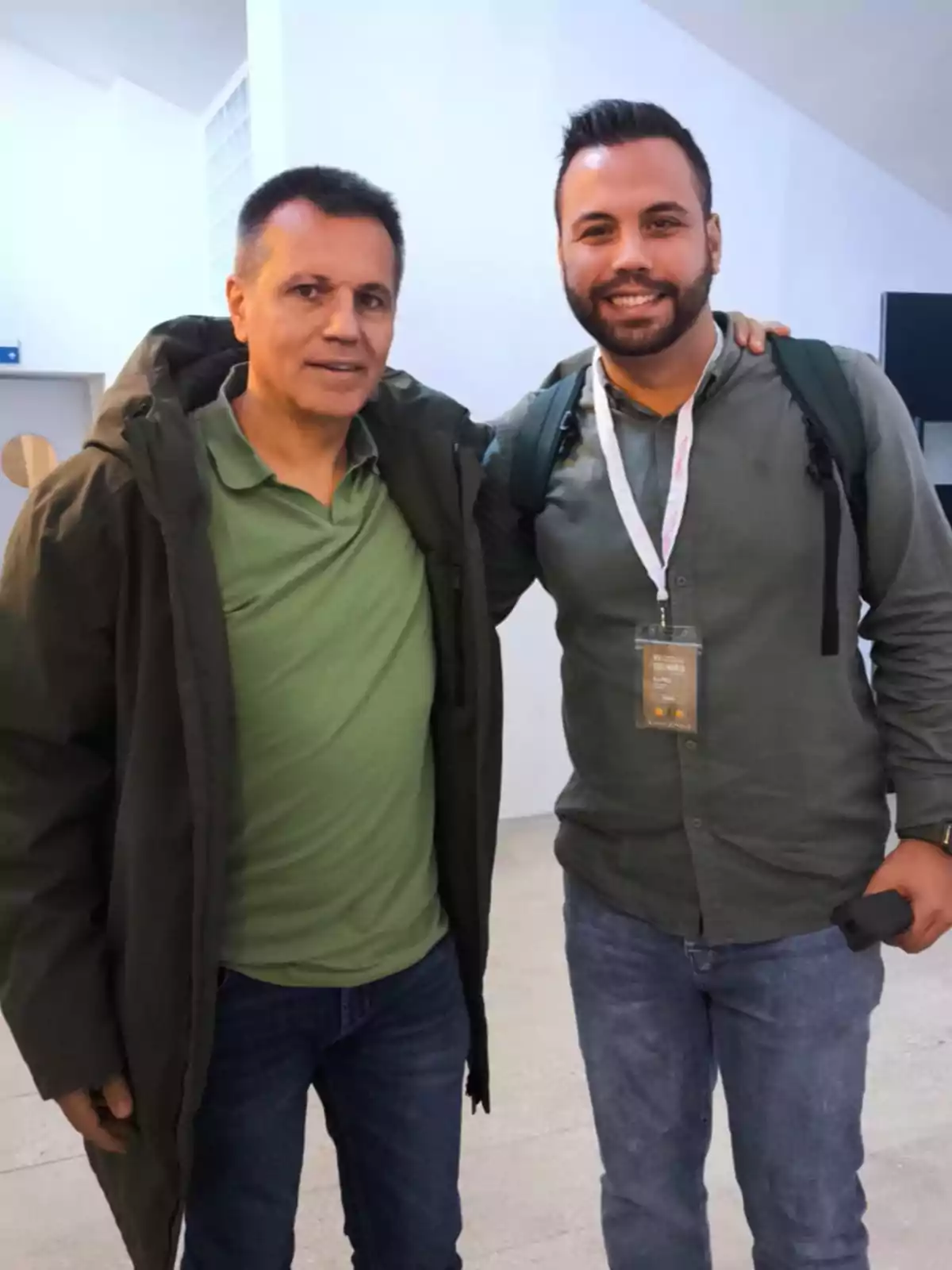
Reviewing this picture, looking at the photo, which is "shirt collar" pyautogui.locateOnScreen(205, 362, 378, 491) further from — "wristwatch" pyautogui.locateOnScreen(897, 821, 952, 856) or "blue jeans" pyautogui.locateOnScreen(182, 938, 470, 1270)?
"wristwatch" pyautogui.locateOnScreen(897, 821, 952, 856)

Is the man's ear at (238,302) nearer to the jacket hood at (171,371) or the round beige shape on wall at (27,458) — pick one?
the jacket hood at (171,371)

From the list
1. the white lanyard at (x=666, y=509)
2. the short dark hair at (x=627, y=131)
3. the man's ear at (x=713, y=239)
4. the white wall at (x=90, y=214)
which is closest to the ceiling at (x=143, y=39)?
the white wall at (x=90, y=214)

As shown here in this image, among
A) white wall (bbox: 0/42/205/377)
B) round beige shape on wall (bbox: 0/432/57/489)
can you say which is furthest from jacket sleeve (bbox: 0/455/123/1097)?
white wall (bbox: 0/42/205/377)

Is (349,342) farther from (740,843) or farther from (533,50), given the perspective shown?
(533,50)

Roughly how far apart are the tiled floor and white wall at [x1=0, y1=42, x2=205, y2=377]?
12.9 ft

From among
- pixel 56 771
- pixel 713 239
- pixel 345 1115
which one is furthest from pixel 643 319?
pixel 345 1115

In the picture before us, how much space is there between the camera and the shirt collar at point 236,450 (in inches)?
44.9

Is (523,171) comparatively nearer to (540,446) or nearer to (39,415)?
(540,446)

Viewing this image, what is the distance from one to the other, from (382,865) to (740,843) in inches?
16.6

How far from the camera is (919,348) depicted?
13.8ft

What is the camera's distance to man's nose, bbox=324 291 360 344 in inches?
44.8

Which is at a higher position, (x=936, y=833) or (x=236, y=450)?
(x=236, y=450)

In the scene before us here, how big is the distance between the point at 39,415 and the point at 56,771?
5133mm

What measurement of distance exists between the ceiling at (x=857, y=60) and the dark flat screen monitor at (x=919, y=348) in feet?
1.63
